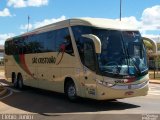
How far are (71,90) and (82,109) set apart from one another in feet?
7.82

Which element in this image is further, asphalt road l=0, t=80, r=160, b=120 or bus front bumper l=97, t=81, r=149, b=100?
bus front bumper l=97, t=81, r=149, b=100

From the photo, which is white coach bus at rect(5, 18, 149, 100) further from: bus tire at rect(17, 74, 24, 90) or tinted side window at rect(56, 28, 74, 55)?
bus tire at rect(17, 74, 24, 90)

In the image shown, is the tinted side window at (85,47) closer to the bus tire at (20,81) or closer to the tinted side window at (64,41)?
the tinted side window at (64,41)

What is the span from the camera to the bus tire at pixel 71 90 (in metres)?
17.3

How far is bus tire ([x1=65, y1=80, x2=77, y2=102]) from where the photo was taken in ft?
56.6

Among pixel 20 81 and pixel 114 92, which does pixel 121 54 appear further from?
pixel 20 81

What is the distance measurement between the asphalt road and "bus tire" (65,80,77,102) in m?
0.26

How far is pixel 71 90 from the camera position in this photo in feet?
57.5

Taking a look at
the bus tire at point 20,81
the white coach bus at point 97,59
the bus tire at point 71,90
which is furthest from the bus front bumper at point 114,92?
the bus tire at point 20,81

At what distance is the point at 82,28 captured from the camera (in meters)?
16.5

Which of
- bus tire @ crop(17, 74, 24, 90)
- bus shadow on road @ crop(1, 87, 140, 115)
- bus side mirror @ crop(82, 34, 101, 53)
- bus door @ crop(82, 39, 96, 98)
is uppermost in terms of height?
bus side mirror @ crop(82, 34, 101, 53)

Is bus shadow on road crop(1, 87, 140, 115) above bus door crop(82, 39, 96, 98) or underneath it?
underneath

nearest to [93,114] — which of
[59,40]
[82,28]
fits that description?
[82,28]

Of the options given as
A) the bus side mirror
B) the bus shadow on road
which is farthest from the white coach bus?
the bus shadow on road
